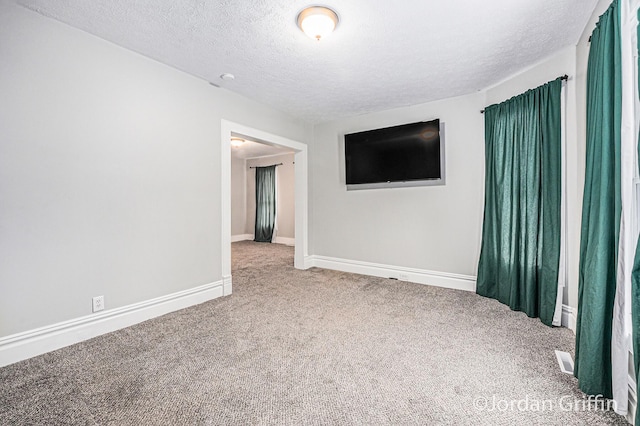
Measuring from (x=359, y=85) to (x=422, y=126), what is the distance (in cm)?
104

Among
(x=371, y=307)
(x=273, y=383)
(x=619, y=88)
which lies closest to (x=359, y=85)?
(x=619, y=88)

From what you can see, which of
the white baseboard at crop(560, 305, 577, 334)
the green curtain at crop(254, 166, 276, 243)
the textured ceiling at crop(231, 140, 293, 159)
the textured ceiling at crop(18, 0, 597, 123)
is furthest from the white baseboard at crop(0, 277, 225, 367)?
the green curtain at crop(254, 166, 276, 243)

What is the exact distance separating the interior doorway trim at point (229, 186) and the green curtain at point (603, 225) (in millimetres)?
3107

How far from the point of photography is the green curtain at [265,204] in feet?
26.5

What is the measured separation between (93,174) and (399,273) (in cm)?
355

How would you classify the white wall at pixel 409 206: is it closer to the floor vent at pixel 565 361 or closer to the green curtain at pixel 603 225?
the floor vent at pixel 565 361

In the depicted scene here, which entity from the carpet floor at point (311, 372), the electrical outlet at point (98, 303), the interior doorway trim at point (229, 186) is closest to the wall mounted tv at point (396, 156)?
the interior doorway trim at point (229, 186)

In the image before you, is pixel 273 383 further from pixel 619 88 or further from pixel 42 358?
pixel 619 88

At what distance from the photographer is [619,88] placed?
4.76 ft

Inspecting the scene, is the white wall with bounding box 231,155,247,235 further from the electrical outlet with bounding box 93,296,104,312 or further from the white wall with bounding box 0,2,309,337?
the electrical outlet with bounding box 93,296,104,312

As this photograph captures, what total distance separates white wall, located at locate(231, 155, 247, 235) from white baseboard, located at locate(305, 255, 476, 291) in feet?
14.3

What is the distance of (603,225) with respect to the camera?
1506mm

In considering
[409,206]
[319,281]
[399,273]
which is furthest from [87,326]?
[409,206]

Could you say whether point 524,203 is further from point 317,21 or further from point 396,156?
point 317,21
